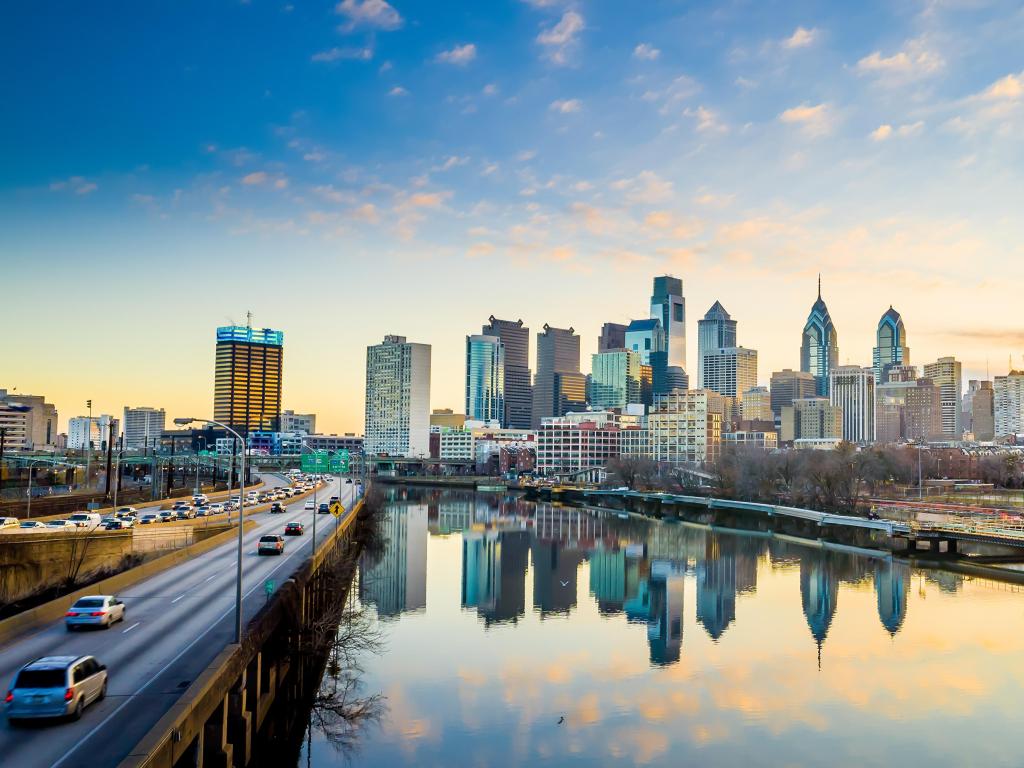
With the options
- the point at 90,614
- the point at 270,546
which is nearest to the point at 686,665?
the point at 270,546

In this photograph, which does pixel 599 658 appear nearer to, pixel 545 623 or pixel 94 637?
pixel 545 623

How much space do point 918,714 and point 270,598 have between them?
3027cm

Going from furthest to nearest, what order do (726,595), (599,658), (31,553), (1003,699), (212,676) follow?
1. (726,595)
2. (599,658)
3. (31,553)
4. (1003,699)
5. (212,676)

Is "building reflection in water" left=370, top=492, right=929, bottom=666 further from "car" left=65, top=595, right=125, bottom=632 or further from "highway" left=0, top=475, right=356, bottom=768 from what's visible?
"car" left=65, top=595, right=125, bottom=632

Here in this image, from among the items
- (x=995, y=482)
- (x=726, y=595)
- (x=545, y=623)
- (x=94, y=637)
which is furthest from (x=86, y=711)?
(x=995, y=482)

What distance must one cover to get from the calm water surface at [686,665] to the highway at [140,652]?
7040 millimetres

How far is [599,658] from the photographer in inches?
1998

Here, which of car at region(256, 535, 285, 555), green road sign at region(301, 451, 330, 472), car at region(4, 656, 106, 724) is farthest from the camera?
green road sign at region(301, 451, 330, 472)

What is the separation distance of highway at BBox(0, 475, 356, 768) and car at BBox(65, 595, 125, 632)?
31cm

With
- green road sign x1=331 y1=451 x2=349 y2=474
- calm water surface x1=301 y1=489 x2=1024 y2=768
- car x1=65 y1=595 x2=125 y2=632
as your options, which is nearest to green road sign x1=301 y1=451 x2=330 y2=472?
green road sign x1=331 y1=451 x2=349 y2=474

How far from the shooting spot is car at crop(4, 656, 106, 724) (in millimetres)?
22125

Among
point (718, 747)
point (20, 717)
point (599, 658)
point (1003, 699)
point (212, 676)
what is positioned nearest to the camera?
point (20, 717)

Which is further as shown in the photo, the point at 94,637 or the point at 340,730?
the point at 340,730

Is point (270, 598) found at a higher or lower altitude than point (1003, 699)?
higher
